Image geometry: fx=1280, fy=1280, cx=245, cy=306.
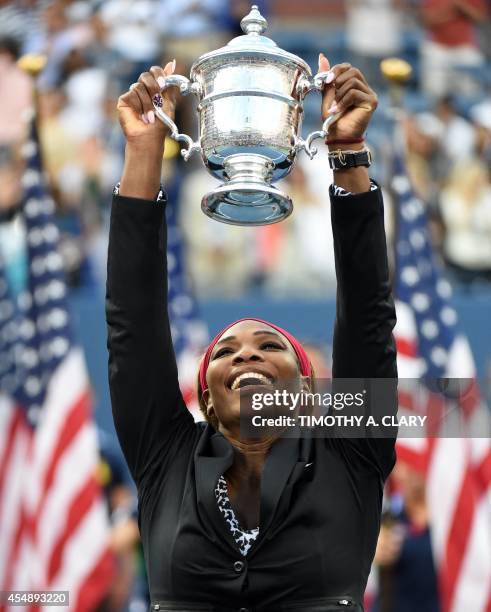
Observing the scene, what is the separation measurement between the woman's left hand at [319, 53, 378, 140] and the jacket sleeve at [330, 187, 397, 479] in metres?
0.12

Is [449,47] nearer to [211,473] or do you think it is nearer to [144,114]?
[144,114]

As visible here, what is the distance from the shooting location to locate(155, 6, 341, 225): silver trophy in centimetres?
253

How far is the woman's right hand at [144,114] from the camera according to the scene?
252 centimetres

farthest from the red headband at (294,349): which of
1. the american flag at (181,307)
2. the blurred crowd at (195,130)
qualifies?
the blurred crowd at (195,130)

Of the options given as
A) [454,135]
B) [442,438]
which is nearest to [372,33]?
[454,135]

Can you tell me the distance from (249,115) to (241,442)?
66 cm

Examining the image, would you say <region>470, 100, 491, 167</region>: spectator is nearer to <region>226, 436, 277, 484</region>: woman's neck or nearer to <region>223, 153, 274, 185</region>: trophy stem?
<region>223, 153, 274, 185</region>: trophy stem

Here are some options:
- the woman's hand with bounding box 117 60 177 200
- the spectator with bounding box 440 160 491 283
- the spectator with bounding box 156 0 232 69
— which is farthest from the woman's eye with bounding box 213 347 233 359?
the spectator with bounding box 156 0 232 69

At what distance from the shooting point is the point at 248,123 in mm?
2574

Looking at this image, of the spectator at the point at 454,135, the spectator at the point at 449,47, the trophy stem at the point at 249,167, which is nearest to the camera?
the trophy stem at the point at 249,167

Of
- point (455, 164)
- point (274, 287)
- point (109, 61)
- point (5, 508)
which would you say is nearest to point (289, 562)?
point (5, 508)

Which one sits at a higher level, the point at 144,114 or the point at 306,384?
the point at 144,114

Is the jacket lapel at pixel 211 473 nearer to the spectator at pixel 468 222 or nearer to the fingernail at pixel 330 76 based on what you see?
the fingernail at pixel 330 76

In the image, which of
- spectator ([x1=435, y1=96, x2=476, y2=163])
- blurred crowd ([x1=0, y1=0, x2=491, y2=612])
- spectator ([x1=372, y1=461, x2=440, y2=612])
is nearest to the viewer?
spectator ([x1=372, y1=461, x2=440, y2=612])
